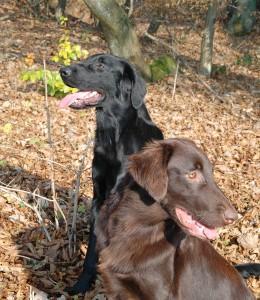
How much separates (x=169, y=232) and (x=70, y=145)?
15.0 feet

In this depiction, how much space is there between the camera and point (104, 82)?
206 inches

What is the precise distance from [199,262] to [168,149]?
0.90 m

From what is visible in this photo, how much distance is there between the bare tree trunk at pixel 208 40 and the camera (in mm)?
12797

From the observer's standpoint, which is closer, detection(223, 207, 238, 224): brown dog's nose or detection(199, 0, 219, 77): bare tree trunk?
detection(223, 207, 238, 224): brown dog's nose

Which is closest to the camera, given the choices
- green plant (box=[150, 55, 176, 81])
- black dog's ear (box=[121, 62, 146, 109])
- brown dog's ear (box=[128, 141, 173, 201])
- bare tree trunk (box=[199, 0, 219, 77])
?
brown dog's ear (box=[128, 141, 173, 201])

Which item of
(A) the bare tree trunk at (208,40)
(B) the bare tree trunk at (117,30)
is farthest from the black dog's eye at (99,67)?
(A) the bare tree trunk at (208,40)

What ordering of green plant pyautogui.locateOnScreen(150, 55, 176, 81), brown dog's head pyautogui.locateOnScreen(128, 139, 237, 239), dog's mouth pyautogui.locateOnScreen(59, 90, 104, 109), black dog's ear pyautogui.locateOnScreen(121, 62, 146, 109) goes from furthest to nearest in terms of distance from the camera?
1. green plant pyautogui.locateOnScreen(150, 55, 176, 81)
2. dog's mouth pyautogui.locateOnScreen(59, 90, 104, 109)
3. black dog's ear pyautogui.locateOnScreen(121, 62, 146, 109)
4. brown dog's head pyautogui.locateOnScreen(128, 139, 237, 239)

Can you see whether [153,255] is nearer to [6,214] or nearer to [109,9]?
[6,214]

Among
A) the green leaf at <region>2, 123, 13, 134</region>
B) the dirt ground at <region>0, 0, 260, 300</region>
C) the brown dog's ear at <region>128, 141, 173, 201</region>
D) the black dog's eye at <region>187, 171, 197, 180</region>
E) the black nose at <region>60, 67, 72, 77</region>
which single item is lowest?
the dirt ground at <region>0, 0, 260, 300</region>

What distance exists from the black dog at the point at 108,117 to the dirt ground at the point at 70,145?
0.90 ft

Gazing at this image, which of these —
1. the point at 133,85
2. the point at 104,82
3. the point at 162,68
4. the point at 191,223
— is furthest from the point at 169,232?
the point at 162,68

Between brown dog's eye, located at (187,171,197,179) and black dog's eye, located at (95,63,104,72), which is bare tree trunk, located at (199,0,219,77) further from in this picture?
brown dog's eye, located at (187,171,197,179)

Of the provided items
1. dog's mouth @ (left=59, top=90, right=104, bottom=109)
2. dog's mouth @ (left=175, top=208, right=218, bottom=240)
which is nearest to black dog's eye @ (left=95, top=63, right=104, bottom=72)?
dog's mouth @ (left=59, top=90, right=104, bottom=109)

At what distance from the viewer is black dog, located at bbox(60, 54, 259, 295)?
4.90 meters
